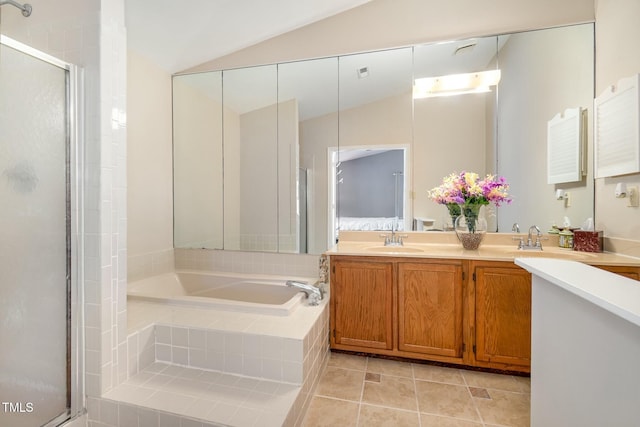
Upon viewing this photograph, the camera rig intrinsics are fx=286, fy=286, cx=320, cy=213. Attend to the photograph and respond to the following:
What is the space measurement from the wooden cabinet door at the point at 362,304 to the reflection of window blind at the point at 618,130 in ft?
5.08

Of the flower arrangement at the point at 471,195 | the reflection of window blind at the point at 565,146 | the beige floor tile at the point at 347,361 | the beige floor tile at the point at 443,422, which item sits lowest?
the beige floor tile at the point at 443,422

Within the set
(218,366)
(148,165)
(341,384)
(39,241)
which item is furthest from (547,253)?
(148,165)

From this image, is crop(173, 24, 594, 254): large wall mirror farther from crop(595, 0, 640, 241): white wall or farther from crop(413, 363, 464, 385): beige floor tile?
crop(413, 363, 464, 385): beige floor tile

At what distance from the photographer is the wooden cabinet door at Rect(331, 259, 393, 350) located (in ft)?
6.75

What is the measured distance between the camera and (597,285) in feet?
2.67

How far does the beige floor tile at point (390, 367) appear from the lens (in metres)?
1.96

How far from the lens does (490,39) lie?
90.8 inches

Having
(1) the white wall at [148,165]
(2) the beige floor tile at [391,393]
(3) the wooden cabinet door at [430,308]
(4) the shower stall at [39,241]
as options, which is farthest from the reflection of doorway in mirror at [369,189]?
(4) the shower stall at [39,241]

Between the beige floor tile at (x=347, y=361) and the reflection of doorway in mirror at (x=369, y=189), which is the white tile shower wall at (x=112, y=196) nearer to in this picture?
the beige floor tile at (x=347, y=361)

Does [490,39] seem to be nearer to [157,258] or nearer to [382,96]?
[382,96]

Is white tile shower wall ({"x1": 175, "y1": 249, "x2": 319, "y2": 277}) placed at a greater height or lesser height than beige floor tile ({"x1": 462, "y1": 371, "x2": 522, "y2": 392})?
greater

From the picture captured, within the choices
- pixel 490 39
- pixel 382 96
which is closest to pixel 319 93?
pixel 382 96

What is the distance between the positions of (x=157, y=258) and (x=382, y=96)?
2629 millimetres

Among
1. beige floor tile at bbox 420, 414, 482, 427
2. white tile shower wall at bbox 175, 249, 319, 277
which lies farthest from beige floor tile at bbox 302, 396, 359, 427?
white tile shower wall at bbox 175, 249, 319, 277
